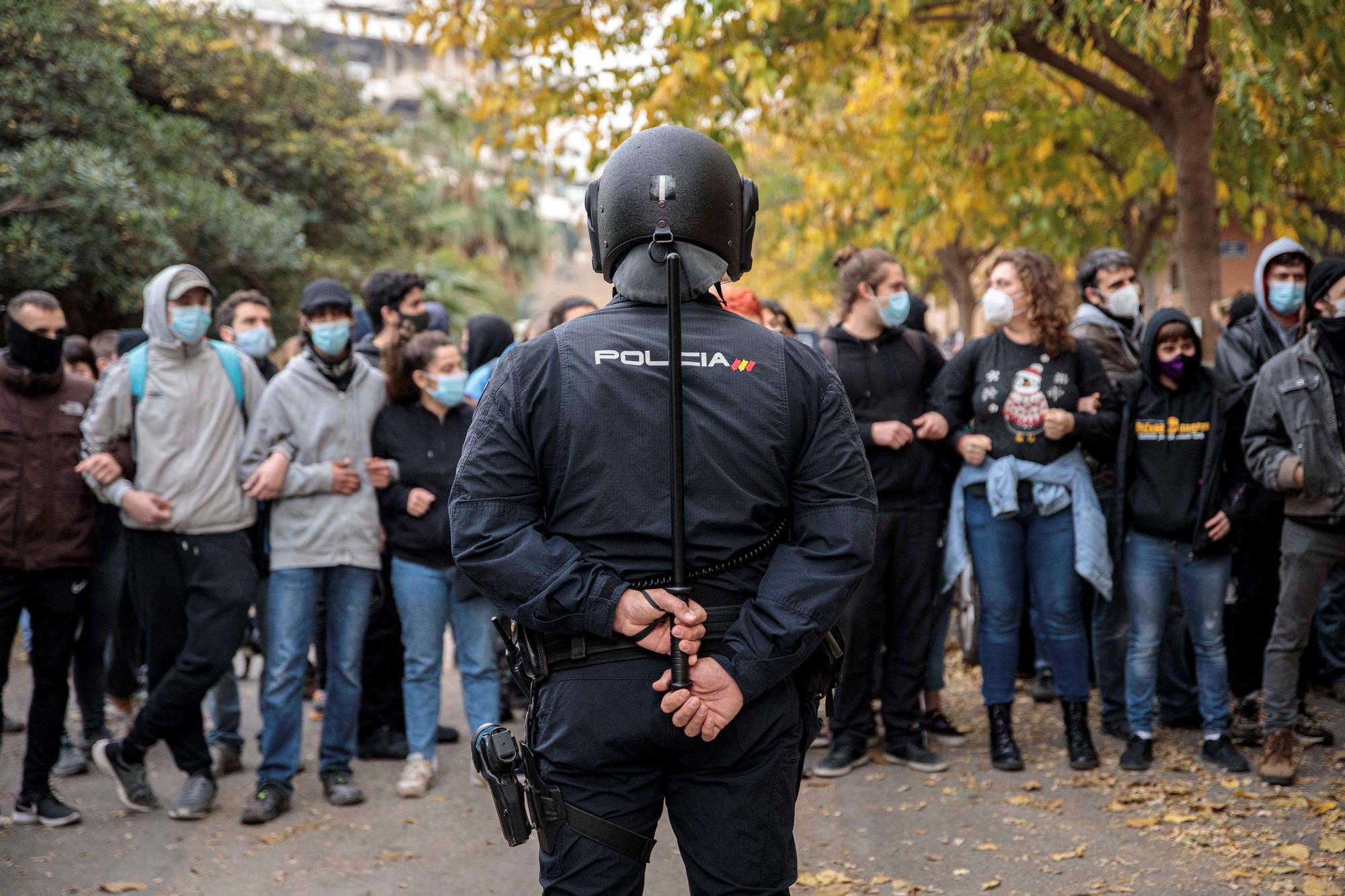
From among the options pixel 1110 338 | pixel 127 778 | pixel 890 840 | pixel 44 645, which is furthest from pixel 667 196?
pixel 1110 338

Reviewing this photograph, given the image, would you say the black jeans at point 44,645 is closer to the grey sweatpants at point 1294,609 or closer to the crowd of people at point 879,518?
the crowd of people at point 879,518

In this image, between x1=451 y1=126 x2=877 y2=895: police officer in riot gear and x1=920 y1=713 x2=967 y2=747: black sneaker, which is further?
x1=920 y1=713 x2=967 y2=747: black sneaker

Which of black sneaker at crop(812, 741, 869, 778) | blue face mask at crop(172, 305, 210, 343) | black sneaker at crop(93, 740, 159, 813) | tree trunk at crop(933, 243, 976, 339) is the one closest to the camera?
blue face mask at crop(172, 305, 210, 343)

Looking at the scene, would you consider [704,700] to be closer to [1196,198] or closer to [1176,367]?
[1176,367]

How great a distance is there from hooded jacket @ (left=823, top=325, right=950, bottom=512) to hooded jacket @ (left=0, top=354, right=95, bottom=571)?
12.1 ft

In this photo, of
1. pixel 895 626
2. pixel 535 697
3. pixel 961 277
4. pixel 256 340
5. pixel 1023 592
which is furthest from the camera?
pixel 961 277

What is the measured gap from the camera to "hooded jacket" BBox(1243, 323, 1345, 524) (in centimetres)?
563

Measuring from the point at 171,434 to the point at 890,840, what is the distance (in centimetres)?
372

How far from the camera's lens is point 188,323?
602 cm

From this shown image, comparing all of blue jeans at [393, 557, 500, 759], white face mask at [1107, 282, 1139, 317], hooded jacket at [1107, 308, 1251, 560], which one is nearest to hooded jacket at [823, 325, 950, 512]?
hooded jacket at [1107, 308, 1251, 560]

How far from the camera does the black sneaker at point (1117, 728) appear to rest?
6746 millimetres

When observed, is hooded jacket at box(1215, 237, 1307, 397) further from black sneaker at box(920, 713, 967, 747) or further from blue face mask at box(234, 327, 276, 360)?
blue face mask at box(234, 327, 276, 360)

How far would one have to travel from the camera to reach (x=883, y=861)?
206 inches

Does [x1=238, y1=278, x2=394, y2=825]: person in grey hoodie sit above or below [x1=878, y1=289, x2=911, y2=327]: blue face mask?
below
